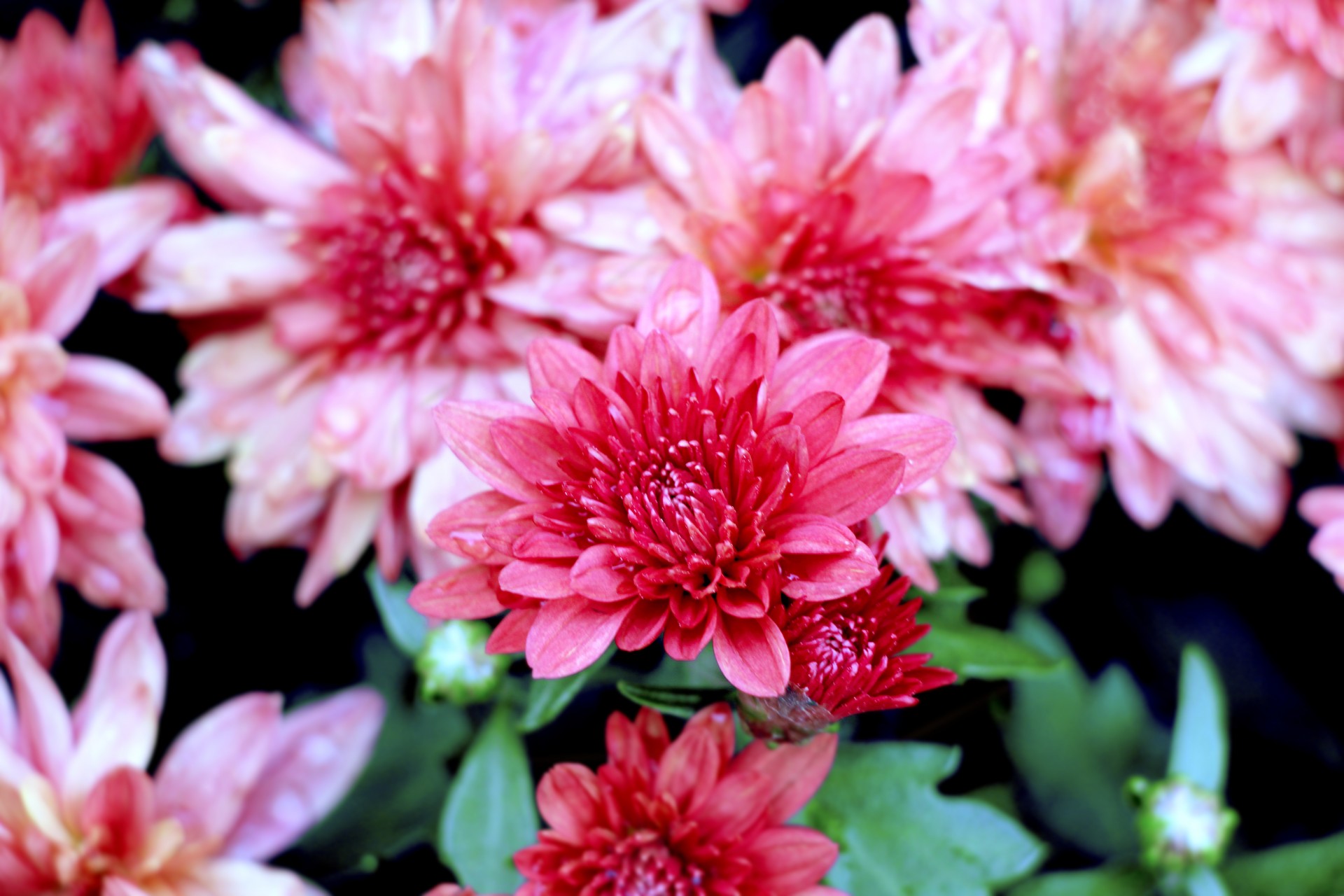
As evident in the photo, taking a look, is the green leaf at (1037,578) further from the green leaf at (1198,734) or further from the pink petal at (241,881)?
the pink petal at (241,881)

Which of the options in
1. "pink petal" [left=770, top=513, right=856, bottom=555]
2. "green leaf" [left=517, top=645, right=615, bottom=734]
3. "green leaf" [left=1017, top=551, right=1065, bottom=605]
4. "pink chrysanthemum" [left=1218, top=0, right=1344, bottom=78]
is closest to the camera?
"pink petal" [left=770, top=513, right=856, bottom=555]

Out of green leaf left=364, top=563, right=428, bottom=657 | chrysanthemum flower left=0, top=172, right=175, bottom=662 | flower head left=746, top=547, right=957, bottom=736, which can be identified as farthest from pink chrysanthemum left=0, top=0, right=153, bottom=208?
flower head left=746, top=547, right=957, bottom=736

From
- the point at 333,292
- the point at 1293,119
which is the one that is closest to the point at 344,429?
the point at 333,292

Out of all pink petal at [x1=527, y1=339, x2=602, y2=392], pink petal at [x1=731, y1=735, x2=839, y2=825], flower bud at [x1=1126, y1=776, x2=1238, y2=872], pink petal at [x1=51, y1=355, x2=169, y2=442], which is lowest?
flower bud at [x1=1126, y1=776, x2=1238, y2=872]

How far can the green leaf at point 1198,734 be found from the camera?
0.57 metres

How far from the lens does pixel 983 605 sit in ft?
2.11

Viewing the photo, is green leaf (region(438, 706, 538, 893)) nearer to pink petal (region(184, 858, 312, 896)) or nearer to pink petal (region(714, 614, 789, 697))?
pink petal (region(184, 858, 312, 896))

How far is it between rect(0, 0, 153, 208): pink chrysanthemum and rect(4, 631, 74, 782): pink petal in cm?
27

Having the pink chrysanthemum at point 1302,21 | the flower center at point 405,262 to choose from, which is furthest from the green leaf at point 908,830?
the pink chrysanthemum at point 1302,21

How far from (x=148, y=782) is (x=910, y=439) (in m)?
0.35

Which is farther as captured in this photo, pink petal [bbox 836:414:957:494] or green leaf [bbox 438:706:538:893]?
green leaf [bbox 438:706:538:893]

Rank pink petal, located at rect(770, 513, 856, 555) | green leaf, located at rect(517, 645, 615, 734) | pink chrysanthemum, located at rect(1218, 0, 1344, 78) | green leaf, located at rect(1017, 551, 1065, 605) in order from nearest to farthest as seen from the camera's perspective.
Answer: pink petal, located at rect(770, 513, 856, 555), green leaf, located at rect(517, 645, 615, 734), pink chrysanthemum, located at rect(1218, 0, 1344, 78), green leaf, located at rect(1017, 551, 1065, 605)

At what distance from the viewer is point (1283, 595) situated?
2.41ft

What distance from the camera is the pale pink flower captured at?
545mm
